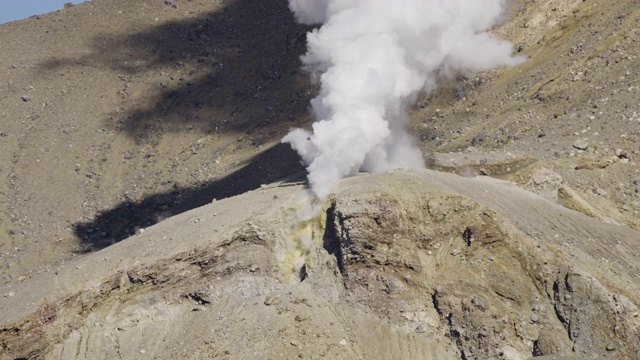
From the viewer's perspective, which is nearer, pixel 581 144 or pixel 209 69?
pixel 581 144

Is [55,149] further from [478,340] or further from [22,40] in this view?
[478,340]

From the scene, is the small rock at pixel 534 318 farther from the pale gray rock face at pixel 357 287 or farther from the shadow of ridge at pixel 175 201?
the shadow of ridge at pixel 175 201

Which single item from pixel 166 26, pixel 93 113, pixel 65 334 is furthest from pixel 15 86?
pixel 65 334

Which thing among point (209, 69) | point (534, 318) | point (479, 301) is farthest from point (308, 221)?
point (209, 69)

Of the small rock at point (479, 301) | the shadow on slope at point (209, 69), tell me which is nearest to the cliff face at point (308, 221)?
the small rock at point (479, 301)

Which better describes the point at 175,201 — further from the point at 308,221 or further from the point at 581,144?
the point at 308,221
